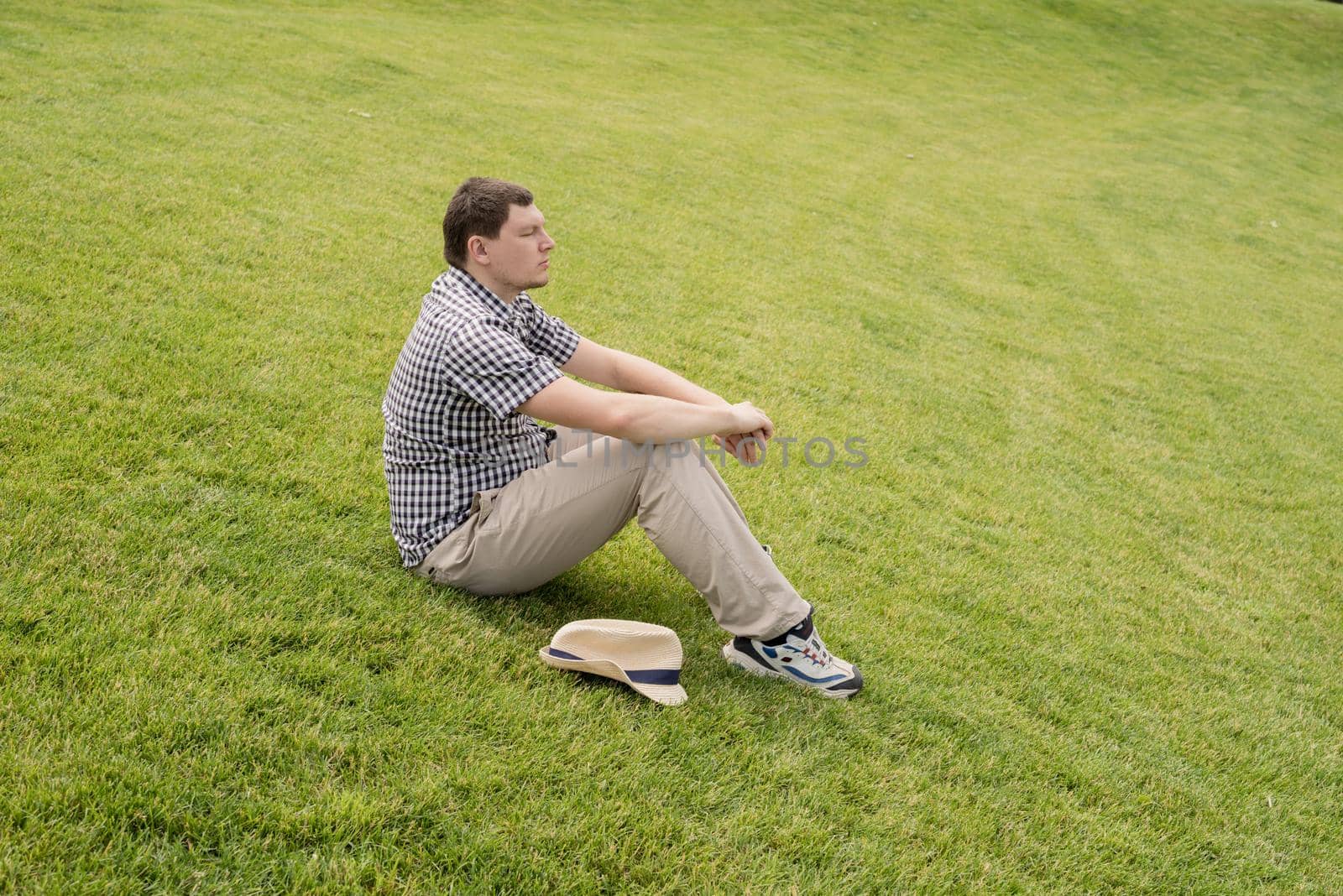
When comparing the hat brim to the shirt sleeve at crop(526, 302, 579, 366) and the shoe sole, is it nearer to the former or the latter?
the shoe sole

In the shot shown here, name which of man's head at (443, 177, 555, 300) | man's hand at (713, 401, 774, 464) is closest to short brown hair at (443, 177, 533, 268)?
man's head at (443, 177, 555, 300)

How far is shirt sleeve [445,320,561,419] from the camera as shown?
317 centimetres

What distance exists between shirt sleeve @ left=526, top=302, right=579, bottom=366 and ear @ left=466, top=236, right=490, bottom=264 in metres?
0.52

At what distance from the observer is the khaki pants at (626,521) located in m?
3.27

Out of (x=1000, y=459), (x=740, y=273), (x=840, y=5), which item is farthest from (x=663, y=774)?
(x=840, y=5)

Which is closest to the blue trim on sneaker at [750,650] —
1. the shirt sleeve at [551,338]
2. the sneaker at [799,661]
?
the sneaker at [799,661]

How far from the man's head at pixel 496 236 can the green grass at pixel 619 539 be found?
3.94 ft

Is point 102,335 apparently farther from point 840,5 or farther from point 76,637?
point 840,5

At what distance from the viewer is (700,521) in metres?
3.26

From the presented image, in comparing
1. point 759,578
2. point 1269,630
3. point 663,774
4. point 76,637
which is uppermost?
point 759,578

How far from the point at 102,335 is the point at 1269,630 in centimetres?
630

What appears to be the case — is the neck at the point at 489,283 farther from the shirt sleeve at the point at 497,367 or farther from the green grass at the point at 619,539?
the green grass at the point at 619,539

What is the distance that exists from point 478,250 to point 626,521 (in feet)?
3.63

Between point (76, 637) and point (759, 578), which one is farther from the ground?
point (759, 578)
